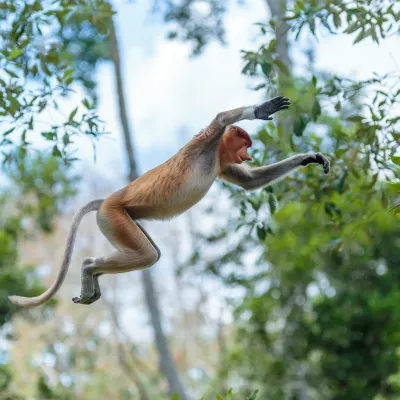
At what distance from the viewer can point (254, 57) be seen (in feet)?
11.4

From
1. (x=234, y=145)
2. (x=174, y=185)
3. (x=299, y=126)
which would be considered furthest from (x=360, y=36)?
(x=174, y=185)

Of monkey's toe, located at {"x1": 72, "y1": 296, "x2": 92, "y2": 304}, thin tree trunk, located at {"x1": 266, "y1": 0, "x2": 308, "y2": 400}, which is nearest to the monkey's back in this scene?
monkey's toe, located at {"x1": 72, "y1": 296, "x2": 92, "y2": 304}

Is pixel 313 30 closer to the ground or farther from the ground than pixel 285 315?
farther from the ground

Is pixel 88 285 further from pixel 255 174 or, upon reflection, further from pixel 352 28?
pixel 352 28

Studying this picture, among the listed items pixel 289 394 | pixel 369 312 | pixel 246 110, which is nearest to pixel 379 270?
pixel 369 312

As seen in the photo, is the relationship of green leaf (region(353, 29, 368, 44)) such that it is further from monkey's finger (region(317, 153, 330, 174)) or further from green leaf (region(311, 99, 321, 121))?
monkey's finger (region(317, 153, 330, 174))

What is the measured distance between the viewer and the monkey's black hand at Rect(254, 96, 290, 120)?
2525 mm

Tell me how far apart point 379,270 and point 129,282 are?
12710 millimetres

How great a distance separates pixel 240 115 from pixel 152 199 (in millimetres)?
580

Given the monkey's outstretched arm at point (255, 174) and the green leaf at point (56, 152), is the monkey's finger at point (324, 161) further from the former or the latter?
the green leaf at point (56, 152)

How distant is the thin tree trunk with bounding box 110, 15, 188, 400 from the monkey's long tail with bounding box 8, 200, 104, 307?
631cm

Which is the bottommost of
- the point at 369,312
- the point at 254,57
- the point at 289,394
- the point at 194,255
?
the point at 289,394

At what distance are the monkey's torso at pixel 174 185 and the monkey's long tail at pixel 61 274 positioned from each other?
173mm

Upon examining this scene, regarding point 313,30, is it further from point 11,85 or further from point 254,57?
point 11,85
